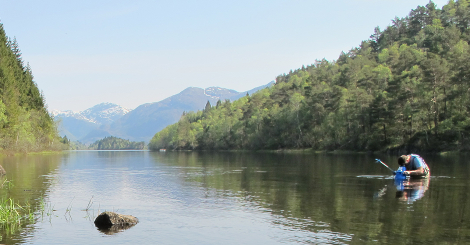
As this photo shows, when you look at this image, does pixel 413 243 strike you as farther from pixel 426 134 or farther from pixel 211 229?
pixel 426 134

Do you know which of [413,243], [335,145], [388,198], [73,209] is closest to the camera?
[413,243]

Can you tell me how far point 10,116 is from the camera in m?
95.1

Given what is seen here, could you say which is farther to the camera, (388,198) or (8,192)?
(8,192)

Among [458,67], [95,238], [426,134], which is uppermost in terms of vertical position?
[458,67]

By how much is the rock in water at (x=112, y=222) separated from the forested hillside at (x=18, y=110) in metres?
73.0

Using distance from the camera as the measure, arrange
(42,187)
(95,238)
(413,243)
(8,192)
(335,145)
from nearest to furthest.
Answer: (413,243), (95,238), (8,192), (42,187), (335,145)

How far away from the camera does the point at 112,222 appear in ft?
72.6

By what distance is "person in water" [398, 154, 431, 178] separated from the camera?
44.8 m

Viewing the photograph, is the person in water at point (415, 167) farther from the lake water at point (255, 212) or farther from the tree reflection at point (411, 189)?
the lake water at point (255, 212)

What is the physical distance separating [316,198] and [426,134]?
79.5m

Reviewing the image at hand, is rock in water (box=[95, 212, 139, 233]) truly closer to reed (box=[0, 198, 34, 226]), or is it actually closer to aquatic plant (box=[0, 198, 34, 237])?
aquatic plant (box=[0, 198, 34, 237])

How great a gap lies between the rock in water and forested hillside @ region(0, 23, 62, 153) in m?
73.0

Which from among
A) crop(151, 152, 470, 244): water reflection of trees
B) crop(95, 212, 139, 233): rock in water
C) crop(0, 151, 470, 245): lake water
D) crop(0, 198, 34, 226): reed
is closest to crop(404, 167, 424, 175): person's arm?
crop(0, 151, 470, 245): lake water

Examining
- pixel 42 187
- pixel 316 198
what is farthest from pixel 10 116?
pixel 316 198
